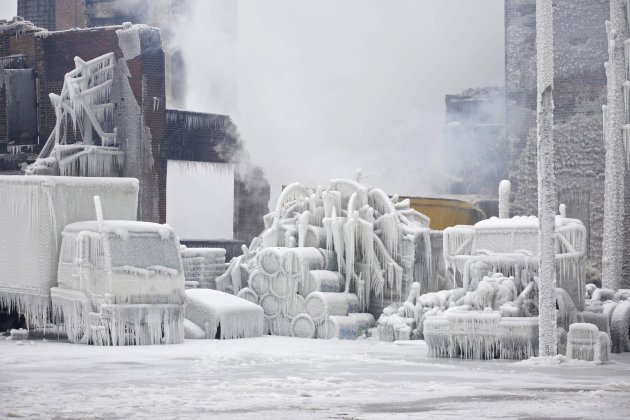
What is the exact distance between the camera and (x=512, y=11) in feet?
126

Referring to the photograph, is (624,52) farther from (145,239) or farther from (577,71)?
(145,239)

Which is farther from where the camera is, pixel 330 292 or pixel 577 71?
pixel 577 71

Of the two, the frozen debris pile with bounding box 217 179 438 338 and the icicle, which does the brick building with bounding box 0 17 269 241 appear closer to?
the frozen debris pile with bounding box 217 179 438 338

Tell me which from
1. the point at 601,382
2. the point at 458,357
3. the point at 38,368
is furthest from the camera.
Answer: the point at 458,357

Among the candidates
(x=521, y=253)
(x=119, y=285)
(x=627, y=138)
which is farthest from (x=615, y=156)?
(x=119, y=285)

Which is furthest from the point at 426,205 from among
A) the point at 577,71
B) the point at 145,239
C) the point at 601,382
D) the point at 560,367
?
the point at 601,382

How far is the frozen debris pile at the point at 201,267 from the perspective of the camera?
26734mm

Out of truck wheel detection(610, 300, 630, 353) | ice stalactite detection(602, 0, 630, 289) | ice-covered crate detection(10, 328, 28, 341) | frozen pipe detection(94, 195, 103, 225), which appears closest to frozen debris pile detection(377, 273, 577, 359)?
truck wheel detection(610, 300, 630, 353)

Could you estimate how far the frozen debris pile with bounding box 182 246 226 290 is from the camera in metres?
26.7

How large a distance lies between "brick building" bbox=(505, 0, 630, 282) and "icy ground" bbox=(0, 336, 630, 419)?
1722 cm

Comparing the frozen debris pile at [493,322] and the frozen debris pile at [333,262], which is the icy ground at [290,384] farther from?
the frozen debris pile at [333,262]

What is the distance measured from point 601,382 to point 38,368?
8.03 meters

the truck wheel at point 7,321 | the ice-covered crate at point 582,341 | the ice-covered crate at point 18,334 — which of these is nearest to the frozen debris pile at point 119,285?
the ice-covered crate at point 18,334

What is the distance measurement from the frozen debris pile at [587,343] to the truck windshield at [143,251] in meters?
7.71
